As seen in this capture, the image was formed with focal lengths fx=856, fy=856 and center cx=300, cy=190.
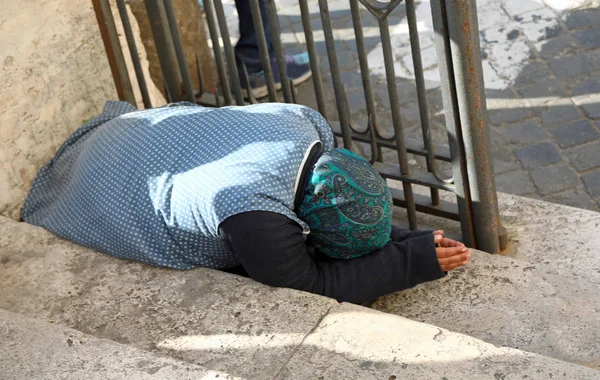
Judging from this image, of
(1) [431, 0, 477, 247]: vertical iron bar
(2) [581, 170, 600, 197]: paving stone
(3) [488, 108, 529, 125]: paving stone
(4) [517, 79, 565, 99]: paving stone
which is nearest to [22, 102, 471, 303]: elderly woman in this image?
(1) [431, 0, 477, 247]: vertical iron bar

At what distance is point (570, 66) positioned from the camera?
4.93 meters

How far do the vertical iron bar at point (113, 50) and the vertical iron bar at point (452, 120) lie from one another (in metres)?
1.54

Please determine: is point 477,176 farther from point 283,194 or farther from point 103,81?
point 103,81

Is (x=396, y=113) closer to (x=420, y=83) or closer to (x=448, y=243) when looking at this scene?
(x=420, y=83)

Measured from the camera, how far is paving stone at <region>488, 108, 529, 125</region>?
15.2 feet

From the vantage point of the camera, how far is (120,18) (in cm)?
381

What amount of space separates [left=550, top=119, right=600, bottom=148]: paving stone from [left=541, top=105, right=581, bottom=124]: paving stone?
2.3 inches

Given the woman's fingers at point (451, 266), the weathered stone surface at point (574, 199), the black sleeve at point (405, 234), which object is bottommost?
the weathered stone surface at point (574, 199)

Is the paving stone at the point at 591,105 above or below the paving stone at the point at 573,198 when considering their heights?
above

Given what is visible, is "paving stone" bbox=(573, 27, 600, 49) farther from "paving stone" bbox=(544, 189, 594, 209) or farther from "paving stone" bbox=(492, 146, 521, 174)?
"paving stone" bbox=(544, 189, 594, 209)

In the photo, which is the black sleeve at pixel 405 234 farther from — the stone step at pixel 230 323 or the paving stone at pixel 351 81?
the paving stone at pixel 351 81

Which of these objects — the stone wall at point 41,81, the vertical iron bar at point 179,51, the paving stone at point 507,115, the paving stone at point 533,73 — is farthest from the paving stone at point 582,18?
the stone wall at point 41,81

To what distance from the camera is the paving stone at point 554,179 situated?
413 cm

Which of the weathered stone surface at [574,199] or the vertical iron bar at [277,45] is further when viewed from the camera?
the weathered stone surface at [574,199]
